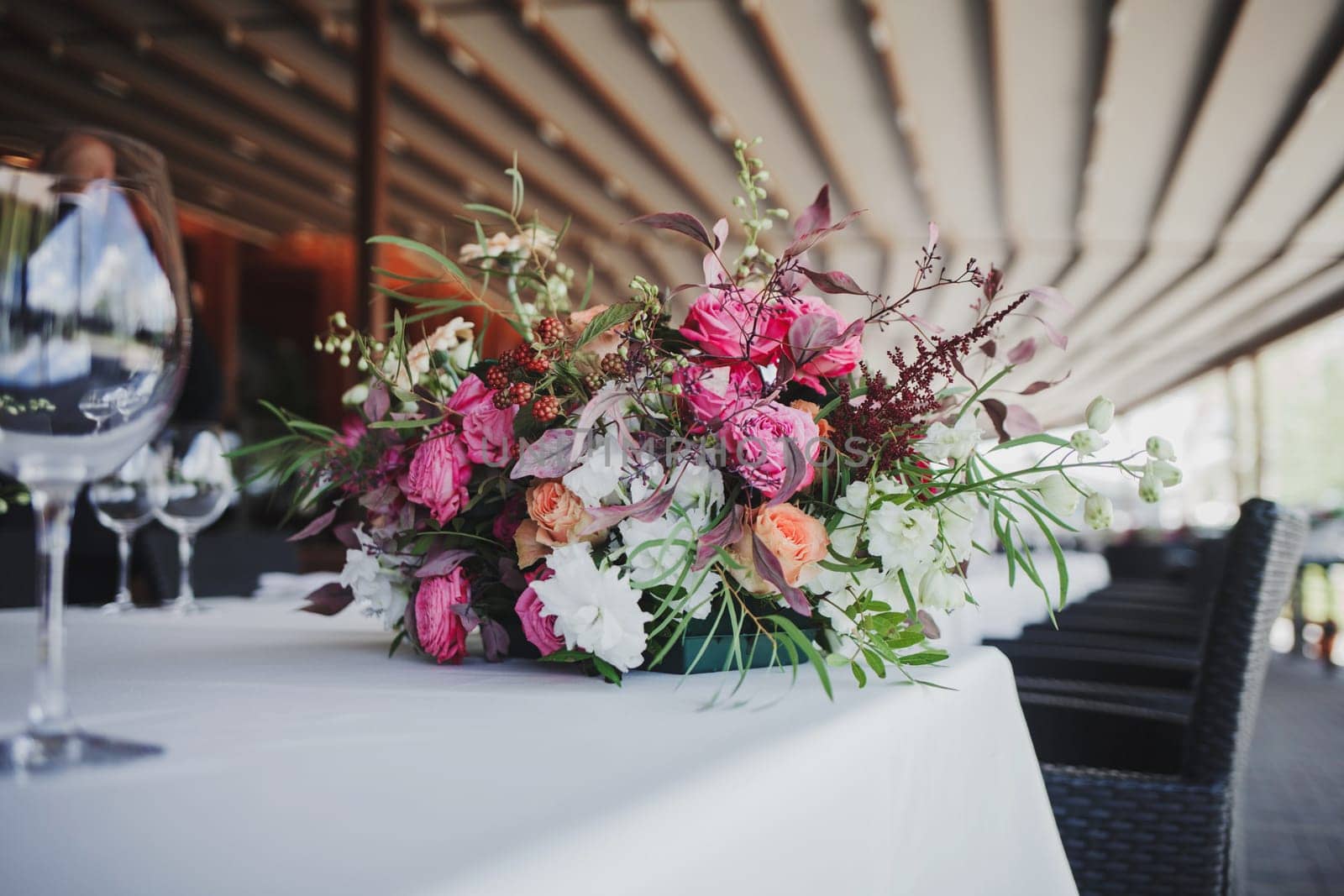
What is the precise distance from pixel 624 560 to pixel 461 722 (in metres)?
0.19

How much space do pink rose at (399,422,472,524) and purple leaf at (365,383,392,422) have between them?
6 centimetres

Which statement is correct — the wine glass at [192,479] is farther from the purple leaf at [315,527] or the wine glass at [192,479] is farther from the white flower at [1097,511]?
the white flower at [1097,511]

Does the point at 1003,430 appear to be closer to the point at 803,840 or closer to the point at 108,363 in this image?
the point at 803,840

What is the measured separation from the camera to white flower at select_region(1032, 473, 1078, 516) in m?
0.72

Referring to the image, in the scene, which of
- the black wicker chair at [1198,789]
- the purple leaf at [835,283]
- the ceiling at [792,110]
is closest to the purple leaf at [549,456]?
the purple leaf at [835,283]

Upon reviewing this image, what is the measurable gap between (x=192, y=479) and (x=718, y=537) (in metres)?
0.86

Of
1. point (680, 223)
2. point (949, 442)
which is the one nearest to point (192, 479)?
point (680, 223)

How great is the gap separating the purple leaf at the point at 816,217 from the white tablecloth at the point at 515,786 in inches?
13.2

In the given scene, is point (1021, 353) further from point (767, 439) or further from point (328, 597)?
point (328, 597)

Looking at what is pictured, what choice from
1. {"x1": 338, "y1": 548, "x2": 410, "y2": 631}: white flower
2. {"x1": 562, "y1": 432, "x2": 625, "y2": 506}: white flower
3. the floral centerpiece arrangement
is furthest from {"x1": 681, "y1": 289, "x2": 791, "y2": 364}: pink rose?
{"x1": 338, "y1": 548, "x2": 410, "y2": 631}: white flower

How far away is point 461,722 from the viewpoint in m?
0.58

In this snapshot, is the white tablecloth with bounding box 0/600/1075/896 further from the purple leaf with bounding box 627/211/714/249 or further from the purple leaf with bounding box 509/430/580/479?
the purple leaf with bounding box 627/211/714/249

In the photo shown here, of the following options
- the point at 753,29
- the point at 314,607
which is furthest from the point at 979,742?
the point at 753,29

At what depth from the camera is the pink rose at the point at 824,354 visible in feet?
2.45
